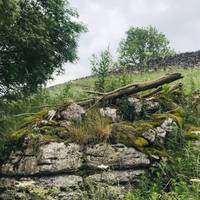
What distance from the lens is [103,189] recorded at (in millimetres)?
9180

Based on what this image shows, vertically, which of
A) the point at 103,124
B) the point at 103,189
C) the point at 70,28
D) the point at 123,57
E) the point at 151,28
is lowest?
the point at 103,189

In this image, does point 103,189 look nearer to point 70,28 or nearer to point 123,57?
point 70,28

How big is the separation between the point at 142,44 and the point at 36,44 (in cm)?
5988

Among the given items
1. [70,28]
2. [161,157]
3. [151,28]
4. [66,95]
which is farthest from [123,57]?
[161,157]

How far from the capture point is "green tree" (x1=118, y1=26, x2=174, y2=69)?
81000 millimetres

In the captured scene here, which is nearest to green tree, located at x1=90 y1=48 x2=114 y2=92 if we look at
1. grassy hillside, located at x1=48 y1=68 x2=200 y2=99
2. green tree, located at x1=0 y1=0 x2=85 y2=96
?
grassy hillside, located at x1=48 y1=68 x2=200 y2=99

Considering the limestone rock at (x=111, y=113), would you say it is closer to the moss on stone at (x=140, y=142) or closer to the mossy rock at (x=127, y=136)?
the mossy rock at (x=127, y=136)

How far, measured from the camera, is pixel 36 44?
1021 inches

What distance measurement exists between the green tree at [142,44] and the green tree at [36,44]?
50.4 metres

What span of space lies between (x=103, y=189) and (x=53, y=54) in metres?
19.3

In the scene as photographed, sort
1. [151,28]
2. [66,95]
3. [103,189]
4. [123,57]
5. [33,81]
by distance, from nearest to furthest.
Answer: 1. [103,189]
2. [66,95]
3. [33,81]
4. [123,57]
5. [151,28]

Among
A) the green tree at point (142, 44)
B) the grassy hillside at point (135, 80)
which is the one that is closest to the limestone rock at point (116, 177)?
the grassy hillside at point (135, 80)

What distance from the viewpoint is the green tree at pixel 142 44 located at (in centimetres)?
8100

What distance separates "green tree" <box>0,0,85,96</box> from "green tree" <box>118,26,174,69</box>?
50.4 meters
